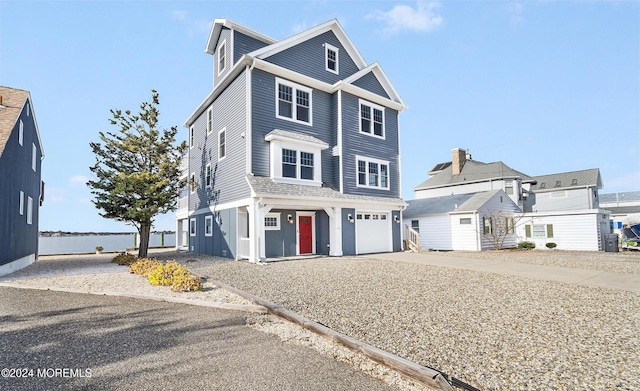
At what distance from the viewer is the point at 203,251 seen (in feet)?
60.3

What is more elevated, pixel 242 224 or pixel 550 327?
pixel 242 224

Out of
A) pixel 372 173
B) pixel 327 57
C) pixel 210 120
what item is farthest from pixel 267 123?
pixel 372 173

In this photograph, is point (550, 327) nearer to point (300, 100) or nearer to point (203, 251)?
point (300, 100)

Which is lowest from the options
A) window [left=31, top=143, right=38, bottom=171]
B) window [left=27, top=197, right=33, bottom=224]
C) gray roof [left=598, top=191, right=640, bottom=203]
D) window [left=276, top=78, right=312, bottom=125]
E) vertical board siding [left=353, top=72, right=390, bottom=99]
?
window [left=27, top=197, right=33, bottom=224]

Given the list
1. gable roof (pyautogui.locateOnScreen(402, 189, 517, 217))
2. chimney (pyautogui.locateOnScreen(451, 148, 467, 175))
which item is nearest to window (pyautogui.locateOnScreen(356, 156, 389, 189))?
gable roof (pyautogui.locateOnScreen(402, 189, 517, 217))

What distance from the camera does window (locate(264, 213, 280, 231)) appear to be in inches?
595

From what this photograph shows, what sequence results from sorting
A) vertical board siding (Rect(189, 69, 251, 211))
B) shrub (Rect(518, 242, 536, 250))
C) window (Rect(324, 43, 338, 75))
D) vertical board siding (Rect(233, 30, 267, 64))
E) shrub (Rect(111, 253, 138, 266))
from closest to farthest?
shrub (Rect(111, 253, 138, 266)) → vertical board siding (Rect(189, 69, 251, 211)) → vertical board siding (Rect(233, 30, 267, 64)) → window (Rect(324, 43, 338, 75)) → shrub (Rect(518, 242, 536, 250))

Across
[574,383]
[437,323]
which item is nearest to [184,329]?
[437,323]

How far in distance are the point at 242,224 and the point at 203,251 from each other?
5233 mm

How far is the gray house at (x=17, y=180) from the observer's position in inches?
459

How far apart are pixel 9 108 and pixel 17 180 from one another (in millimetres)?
3112

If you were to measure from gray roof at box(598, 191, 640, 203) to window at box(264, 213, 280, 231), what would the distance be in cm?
5498

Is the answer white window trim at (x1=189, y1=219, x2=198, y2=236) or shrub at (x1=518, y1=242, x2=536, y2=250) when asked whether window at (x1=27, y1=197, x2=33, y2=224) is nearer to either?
white window trim at (x1=189, y1=219, x2=198, y2=236)

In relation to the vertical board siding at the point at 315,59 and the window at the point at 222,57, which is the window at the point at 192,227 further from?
the vertical board siding at the point at 315,59
